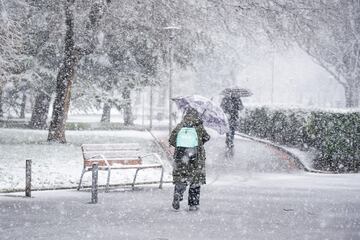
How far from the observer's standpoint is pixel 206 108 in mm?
11469

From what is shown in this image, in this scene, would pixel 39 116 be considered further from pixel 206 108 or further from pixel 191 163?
pixel 191 163

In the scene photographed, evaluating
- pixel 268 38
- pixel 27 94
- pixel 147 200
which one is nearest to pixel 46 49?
pixel 27 94

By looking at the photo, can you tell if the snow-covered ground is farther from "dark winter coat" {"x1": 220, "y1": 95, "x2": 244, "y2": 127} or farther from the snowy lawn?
"dark winter coat" {"x1": 220, "y1": 95, "x2": 244, "y2": 127}

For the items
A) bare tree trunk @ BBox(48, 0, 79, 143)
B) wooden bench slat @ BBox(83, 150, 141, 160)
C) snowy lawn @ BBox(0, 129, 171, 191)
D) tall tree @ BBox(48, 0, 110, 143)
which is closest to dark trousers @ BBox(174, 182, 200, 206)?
wooden bench slat @ BBox(83, 150, 141, 160)

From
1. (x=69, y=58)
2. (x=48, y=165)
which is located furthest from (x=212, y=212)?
(x=69, y=58)

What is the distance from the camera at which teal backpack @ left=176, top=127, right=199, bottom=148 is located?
994 cm

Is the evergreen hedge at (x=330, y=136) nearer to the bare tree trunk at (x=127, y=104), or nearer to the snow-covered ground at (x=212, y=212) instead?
the snow-covered ground at (x=212, y=212)

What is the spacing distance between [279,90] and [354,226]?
8869 centimetres

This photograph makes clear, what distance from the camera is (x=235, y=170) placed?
16484mm

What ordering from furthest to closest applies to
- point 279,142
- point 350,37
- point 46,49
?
point 350,37 → point 46,49 → point 279,142

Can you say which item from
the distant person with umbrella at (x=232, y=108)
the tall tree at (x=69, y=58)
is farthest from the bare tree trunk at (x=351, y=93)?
the tall tree at (x=69, y=58)

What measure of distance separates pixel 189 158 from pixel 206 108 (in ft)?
5.91

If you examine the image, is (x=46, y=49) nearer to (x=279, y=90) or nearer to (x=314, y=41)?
(x=314, y=41)

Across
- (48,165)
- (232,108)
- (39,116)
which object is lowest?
(48,165)
